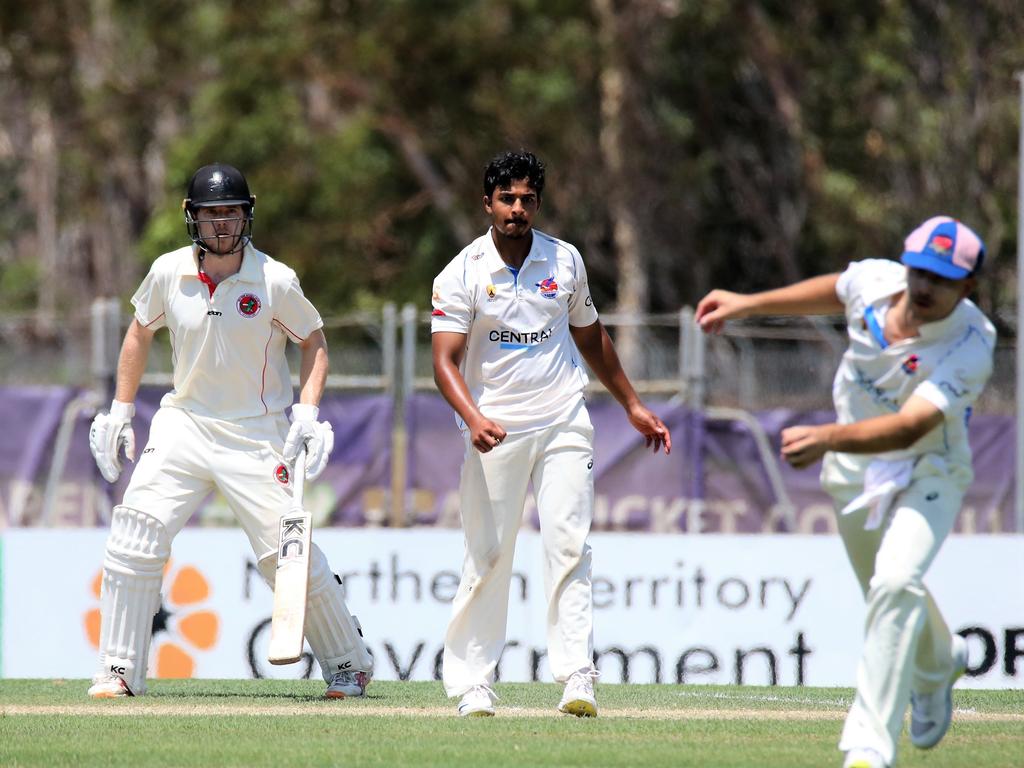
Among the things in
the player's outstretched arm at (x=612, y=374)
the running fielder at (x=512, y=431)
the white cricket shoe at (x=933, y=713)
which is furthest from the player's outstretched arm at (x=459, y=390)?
the white cricket shoe at (x=933, y=713)

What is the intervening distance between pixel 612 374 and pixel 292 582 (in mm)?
1608

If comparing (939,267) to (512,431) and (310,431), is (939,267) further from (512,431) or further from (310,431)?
(310,431)

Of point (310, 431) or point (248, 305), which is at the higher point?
point (248, 305)

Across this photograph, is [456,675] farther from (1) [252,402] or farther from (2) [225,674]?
(2) [225,674]

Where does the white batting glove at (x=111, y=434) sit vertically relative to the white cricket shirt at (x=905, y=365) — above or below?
below

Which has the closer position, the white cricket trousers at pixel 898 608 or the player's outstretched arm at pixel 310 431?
the white cricket trousers at pixel 898 608

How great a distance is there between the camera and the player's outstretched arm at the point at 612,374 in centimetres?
820

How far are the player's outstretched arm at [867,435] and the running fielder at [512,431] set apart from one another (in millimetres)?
1862

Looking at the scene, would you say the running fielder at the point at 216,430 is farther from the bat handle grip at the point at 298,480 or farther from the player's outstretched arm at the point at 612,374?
the player's outstretched arm at the point at 612,374

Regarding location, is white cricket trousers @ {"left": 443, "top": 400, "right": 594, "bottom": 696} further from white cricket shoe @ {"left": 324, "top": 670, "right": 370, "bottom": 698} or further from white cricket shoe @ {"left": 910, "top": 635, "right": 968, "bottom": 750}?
white cricket shoe @ {"left": 910, "top": 635, "right": 968, "bottom": 750}

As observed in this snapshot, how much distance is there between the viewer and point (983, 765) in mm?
6441

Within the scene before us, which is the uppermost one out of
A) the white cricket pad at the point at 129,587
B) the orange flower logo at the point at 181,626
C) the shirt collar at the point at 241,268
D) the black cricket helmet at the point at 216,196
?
the black cricket helmet at the point at 216,196

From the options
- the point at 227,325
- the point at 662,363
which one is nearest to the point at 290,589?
the point at 227,325

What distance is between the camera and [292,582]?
26.3ft
